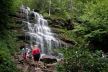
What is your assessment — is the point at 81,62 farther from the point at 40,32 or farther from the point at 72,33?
the point at 40,32

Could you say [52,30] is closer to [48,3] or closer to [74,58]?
[48,3]

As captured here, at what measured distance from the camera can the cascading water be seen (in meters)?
26.5

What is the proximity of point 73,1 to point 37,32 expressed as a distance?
62.4 ft

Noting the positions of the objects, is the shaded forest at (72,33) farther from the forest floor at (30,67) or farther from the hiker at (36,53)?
the hiker at (36,53)

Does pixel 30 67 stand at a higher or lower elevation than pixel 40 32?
higher

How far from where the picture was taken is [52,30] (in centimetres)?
2973

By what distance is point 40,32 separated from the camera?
94.4 feet

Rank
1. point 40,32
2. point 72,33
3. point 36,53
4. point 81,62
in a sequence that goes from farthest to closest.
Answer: point 40,32 → point 72,33 → point 36,53 → point 81,62

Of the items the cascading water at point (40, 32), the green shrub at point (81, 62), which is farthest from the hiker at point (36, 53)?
the cascading water at point (40, 32)

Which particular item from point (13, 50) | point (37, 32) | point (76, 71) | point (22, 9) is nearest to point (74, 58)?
point (76, 71)

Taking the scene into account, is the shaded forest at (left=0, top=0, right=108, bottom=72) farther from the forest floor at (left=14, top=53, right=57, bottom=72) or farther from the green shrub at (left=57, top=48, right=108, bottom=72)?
the forest floor at (left=14, top=53, right=57, bottom=72)

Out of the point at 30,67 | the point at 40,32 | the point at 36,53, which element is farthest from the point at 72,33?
the point at 30,67

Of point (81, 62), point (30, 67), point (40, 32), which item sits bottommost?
point (40, 32)

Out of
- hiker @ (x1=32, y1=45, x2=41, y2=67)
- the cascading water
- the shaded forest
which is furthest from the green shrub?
the cascading water
